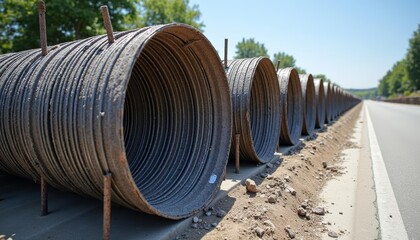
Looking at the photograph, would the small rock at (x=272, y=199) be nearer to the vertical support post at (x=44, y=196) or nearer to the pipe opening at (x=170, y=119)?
the pipe opening at (x=170, y=119)

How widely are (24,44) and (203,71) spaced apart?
16.6 m

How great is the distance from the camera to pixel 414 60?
77.5 meters

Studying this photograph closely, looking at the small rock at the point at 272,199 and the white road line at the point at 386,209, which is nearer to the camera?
the white road line at the point at 386,209

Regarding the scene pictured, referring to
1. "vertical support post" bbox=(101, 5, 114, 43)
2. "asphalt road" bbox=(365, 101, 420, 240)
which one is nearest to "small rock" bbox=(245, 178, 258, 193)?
"asphalt road" bbox=(365, 101, 420, 240)

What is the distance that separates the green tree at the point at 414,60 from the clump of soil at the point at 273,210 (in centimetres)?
8684

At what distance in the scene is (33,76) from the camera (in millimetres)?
3486

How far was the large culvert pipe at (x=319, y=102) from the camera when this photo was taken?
41.5 feet

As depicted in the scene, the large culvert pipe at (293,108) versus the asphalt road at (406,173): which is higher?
the large culvert pipe at (293,108)

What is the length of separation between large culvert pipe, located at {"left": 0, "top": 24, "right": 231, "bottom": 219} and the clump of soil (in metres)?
0.27

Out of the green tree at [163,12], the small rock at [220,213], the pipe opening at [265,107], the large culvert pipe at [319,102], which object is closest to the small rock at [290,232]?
the small rock at [220,213]

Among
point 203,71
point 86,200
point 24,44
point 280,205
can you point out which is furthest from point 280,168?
point 24,44

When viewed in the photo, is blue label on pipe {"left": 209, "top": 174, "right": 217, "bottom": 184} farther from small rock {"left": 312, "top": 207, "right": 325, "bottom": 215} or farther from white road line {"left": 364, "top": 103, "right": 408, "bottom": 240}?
white road line {"left": 364, "top": 103, "right": 408, "bottom": 240}

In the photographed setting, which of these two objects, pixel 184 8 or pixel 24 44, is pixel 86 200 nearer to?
pixel 24 44

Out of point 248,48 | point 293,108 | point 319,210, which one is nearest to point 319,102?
point 293,108
